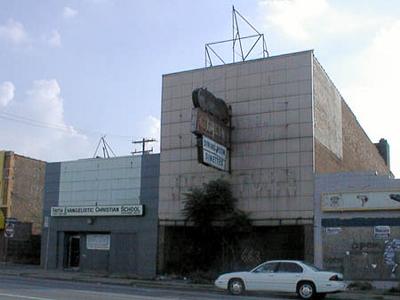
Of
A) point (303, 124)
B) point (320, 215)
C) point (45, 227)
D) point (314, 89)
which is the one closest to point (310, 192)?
point (320, 215)

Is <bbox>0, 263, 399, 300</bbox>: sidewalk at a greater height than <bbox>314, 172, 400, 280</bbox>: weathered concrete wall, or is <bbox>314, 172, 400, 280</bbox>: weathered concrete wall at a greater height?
<bbox>314, 172, 400, 280</bbox>: weathered concrete wall

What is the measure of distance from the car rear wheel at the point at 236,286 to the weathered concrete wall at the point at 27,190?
79.4 ft

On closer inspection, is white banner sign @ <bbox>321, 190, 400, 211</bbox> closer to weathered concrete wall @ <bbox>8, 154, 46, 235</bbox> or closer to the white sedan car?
the white sedan car

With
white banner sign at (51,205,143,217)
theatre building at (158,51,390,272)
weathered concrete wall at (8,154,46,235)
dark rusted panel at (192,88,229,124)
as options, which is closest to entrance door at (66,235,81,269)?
white banner sign at (51,205,143,217)

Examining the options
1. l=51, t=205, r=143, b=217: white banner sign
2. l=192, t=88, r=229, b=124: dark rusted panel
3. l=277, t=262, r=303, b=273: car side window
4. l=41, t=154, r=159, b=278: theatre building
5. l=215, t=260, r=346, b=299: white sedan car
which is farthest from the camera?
l=51, t=205, r=143, b=217: white banner sign

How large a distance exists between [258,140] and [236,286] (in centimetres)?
962

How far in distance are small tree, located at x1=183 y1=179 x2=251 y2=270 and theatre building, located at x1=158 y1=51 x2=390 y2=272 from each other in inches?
27.5

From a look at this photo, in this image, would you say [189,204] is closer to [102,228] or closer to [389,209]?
[102,228]

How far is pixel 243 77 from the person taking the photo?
31062 mm

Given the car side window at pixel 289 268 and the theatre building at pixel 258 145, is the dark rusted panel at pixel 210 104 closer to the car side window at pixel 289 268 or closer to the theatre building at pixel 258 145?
the theatre building at pixel 258 145

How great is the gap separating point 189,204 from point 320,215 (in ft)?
20.5

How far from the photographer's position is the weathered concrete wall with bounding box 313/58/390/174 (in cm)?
2992

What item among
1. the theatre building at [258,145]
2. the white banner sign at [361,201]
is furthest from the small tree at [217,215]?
the white banner sign at [361,201]

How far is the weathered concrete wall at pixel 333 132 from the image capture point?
98.2 ft
